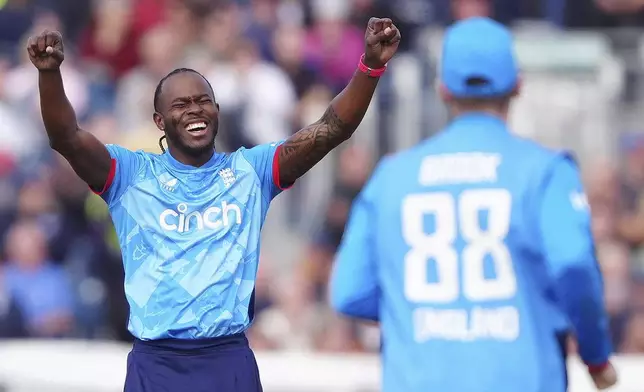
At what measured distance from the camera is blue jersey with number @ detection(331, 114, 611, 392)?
507 cm

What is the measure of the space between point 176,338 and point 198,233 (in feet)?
1.39

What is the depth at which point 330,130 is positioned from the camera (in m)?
5.82

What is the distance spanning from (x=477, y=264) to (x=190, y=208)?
4.16 feet

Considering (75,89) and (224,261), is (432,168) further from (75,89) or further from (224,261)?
(75,89)

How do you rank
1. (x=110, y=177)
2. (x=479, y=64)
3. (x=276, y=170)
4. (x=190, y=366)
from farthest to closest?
(x=276, y=170), (x=110, y=177), (x=190, y=366), (x=479, y=64)

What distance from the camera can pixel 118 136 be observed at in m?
12.4

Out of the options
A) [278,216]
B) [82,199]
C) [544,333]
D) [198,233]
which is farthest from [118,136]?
[544,333]

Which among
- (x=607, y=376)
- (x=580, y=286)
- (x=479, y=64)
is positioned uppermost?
(x=479, y=64)

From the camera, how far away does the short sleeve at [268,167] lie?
591 cm

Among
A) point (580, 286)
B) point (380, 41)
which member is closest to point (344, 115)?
point (380, 41)

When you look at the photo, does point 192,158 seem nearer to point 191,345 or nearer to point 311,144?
point 311,144

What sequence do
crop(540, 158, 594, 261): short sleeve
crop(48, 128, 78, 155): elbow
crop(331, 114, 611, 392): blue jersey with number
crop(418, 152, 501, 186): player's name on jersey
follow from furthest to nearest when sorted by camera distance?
1. crop(48, 128, 78, 155): elbow
2. crop(418, 152, 501, 186): player's name on jersey
3. crop(331, 114, 611, 392): blue jersey with number
4. crop(540, 158, 594, 261): short sleeve

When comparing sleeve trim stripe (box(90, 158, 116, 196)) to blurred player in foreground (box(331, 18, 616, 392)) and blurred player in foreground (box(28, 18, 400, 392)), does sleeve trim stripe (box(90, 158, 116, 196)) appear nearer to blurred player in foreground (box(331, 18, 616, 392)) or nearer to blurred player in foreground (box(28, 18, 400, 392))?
blurred player in foreground (box(28, 18, 400, 392))

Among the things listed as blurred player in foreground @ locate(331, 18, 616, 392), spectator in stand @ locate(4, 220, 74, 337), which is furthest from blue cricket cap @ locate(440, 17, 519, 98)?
spectator in stand @ locate(4, 220, 74, 337)
